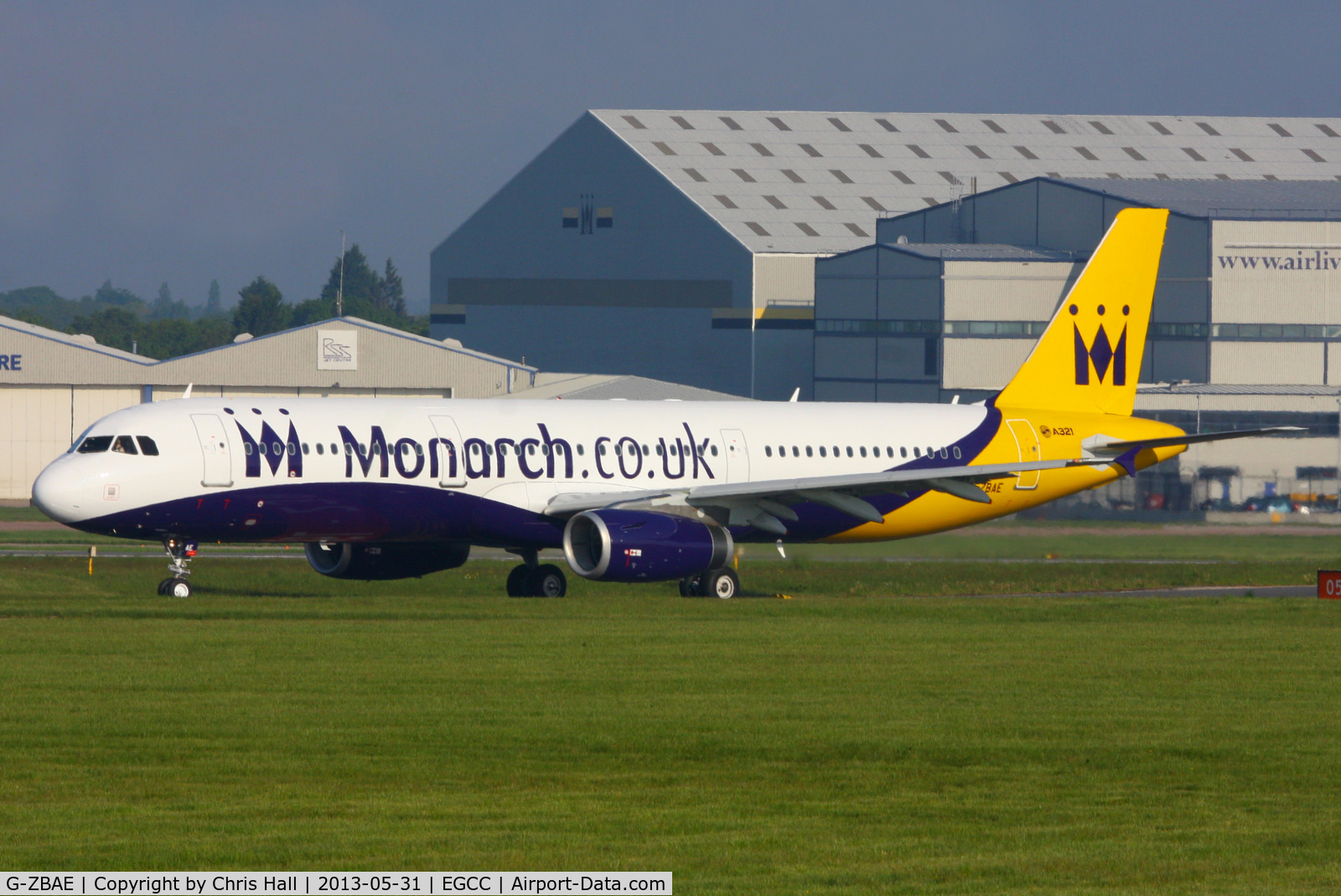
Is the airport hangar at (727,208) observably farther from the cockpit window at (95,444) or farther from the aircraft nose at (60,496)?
the aircraft nose at (60,496)

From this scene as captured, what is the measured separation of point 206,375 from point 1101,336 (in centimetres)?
5403

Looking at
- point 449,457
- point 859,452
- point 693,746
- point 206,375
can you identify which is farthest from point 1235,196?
point 693,746

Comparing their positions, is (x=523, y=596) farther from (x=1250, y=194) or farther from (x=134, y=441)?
(x=1250, y=194)

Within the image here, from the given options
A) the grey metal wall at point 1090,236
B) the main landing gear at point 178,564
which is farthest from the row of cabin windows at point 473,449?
the grey metal wall at point 1090,236

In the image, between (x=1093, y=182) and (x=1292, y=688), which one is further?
(x=1093, y=182)

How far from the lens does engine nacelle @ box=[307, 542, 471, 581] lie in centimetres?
4356

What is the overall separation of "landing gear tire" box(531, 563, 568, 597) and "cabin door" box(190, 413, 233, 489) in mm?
7454

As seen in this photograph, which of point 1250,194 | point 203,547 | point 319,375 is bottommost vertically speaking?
point 203,547

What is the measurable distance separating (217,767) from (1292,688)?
13942 millimetres

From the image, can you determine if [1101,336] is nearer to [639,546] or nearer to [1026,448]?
[1026,448]

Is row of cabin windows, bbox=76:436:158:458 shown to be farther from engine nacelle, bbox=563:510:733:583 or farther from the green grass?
engine nacelle, bbox=563:510:733:583

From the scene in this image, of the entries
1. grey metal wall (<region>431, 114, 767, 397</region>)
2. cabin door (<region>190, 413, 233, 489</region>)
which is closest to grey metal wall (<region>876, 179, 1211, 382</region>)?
grey metal wall (<region>431, 114, 767, 397</region>)

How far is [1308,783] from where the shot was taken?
18172mm

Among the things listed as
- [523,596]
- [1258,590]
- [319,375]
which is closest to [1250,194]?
[319,375]
